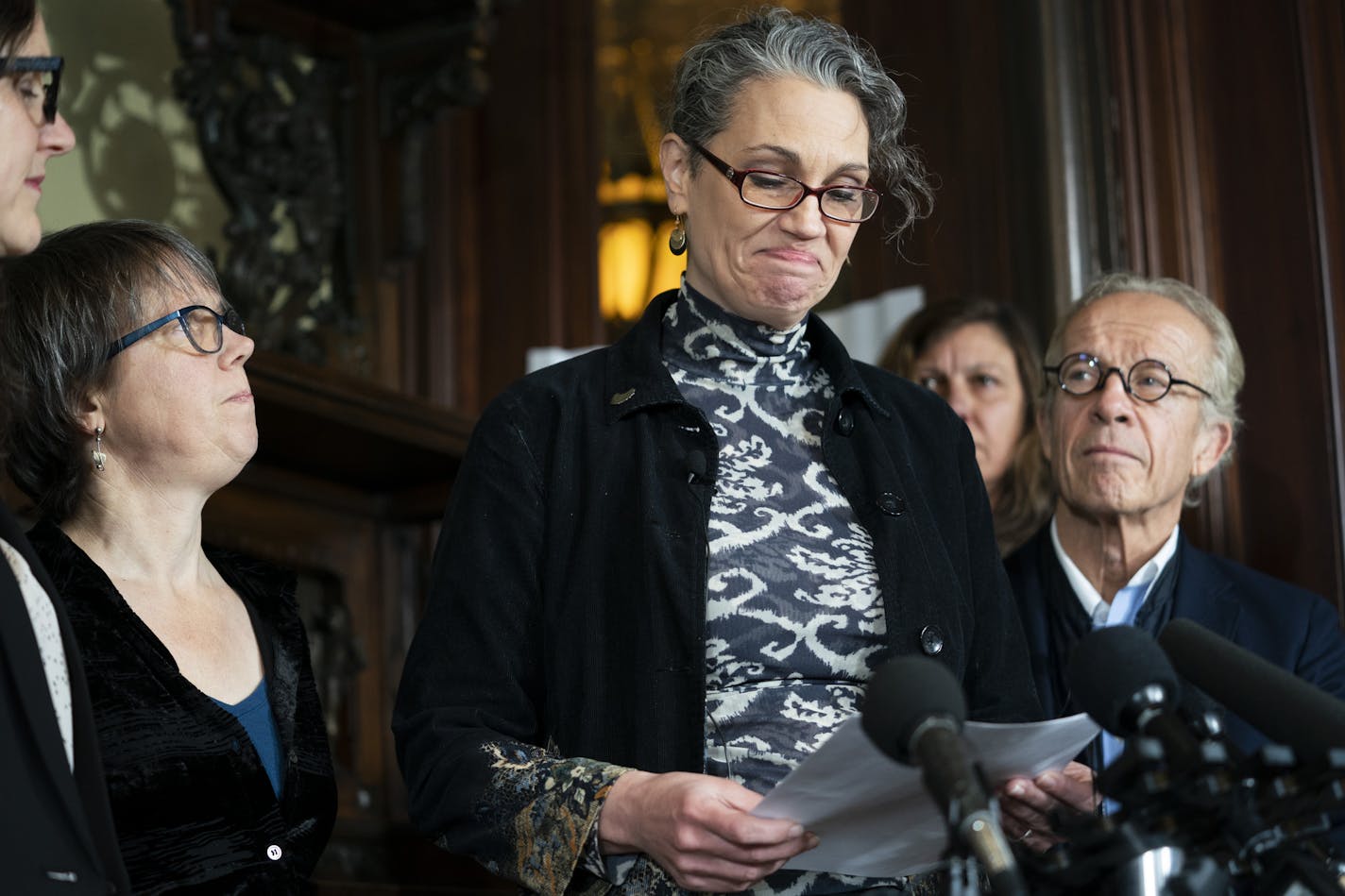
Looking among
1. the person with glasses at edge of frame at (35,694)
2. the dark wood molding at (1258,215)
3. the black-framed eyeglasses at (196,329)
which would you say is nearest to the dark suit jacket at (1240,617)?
the dark wood molding at (1258,215)

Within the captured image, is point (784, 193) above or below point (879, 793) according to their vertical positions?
above

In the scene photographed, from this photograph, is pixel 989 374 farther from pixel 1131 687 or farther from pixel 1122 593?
pixel 1131 687

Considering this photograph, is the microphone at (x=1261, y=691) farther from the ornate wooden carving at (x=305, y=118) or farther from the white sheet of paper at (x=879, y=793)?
the ornate wooden carving at (x=305, y=118)

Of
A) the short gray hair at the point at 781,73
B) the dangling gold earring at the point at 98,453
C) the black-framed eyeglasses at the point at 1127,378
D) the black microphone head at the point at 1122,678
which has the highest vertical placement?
the short gray hair at the point at 781,73

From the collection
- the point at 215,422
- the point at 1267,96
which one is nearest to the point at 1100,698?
the point at 215,422

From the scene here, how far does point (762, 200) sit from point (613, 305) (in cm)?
293

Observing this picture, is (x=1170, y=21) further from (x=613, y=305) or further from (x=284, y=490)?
(x=284, y=490)

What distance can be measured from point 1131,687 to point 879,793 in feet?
0.91

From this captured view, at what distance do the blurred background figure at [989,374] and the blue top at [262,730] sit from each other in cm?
183

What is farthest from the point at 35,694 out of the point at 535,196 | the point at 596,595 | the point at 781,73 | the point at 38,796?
the point at 535,196

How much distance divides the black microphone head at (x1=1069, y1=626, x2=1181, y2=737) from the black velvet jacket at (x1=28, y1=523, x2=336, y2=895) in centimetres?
122

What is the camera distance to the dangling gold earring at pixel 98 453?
8.14ft

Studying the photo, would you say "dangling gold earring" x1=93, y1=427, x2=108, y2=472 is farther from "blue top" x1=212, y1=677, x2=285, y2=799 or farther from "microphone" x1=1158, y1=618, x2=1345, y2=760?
"microphone" x1=1158, y1=618, x2=1345, y2=760

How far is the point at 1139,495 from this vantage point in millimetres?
3178
